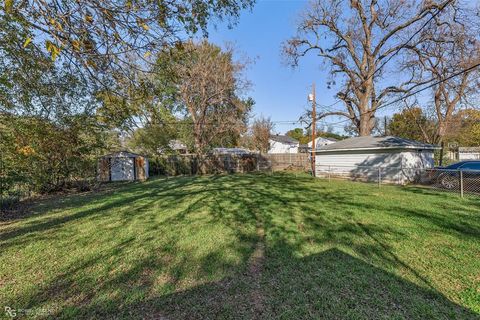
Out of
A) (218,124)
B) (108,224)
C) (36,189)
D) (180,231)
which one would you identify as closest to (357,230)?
(180,231)

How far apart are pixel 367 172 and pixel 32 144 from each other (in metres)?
15.8

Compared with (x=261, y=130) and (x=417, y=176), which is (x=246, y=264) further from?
(x=261, y=130)

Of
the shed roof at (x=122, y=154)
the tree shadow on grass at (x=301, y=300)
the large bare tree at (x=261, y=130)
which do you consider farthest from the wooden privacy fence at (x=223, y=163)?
the tree shadow on grass at (x=301, y=300)

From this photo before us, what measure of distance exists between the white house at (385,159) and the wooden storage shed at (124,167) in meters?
13.0

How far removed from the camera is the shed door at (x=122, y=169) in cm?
1444

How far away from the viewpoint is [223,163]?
20.3 m

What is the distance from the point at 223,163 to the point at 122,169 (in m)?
8.28

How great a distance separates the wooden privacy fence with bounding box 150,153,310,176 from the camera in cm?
1891

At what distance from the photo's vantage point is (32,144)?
26.4 ft

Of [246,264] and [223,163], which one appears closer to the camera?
[246,264]

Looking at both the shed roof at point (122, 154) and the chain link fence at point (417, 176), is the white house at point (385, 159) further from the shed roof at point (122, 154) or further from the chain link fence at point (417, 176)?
the shed roof at point (122, 154)

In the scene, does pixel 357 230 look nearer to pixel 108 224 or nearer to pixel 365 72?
pixel 108 224

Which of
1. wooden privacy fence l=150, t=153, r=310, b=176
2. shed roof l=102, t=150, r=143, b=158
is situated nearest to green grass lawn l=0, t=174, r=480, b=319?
shed roof l=102, t=150, r=143, b=158

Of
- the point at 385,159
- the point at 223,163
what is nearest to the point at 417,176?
the point at 385,159
